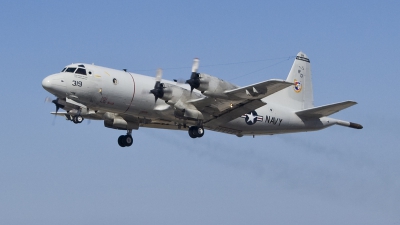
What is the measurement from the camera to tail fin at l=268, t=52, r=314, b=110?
38.2 metres

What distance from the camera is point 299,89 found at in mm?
39031

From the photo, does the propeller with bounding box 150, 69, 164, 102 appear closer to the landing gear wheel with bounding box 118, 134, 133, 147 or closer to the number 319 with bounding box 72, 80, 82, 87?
the number 319 with bounding box 72, 80, 82, 87

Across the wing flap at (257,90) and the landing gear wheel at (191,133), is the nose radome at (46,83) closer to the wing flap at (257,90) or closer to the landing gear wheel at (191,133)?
the landing gear wheel at (191,133)

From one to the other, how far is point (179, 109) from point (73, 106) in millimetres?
4922

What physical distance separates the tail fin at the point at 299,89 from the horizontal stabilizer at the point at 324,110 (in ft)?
5.32

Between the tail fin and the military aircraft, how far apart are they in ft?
0.25

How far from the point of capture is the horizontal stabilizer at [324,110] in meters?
33.2

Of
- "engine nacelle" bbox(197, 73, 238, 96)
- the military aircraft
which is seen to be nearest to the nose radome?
the military aircraft

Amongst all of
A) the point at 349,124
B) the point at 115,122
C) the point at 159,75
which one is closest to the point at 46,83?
the point at 115,122

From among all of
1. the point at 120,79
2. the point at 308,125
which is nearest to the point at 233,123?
the point at 308,125

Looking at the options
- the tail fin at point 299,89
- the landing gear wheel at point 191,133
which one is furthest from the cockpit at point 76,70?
the tail fin at point 299,89

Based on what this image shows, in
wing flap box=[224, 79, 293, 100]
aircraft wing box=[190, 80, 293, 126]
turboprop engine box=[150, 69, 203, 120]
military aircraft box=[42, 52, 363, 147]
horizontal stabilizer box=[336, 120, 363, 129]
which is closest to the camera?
wing flap box=[224, 79, 293, 100]

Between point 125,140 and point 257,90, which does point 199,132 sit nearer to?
point 257,90

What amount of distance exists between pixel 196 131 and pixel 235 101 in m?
2.47
